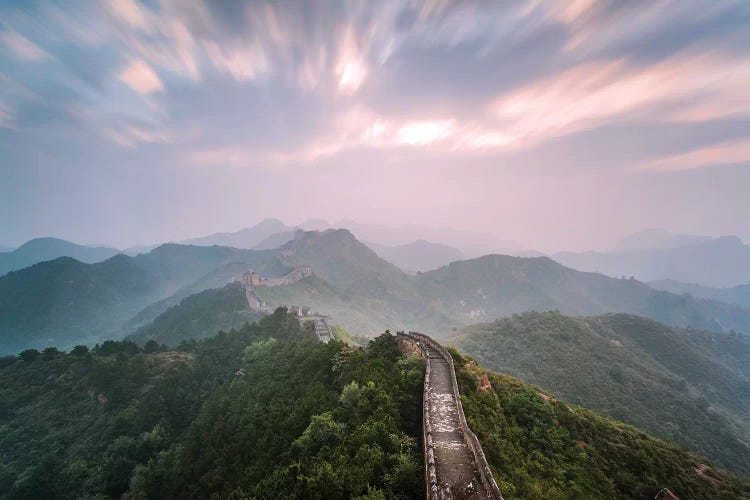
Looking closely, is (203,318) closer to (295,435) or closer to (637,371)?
(295,435)

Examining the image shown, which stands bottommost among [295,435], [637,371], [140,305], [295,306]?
[637,371]

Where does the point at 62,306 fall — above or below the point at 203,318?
above

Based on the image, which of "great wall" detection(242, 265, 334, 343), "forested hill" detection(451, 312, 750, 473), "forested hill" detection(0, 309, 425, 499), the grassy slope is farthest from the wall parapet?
"forested hill" detection(451, 312, 750, 473)

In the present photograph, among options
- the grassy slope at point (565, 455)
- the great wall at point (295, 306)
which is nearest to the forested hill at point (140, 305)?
the great wall at point (295, 306)

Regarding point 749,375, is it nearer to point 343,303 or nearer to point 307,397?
point 343,303

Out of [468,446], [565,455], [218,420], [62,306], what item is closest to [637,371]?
[565,455]

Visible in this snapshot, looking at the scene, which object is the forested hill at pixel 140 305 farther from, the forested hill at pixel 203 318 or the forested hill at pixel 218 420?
the forested hill at pixel 218 420

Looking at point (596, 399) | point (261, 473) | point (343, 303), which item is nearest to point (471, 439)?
point (261, 473)
